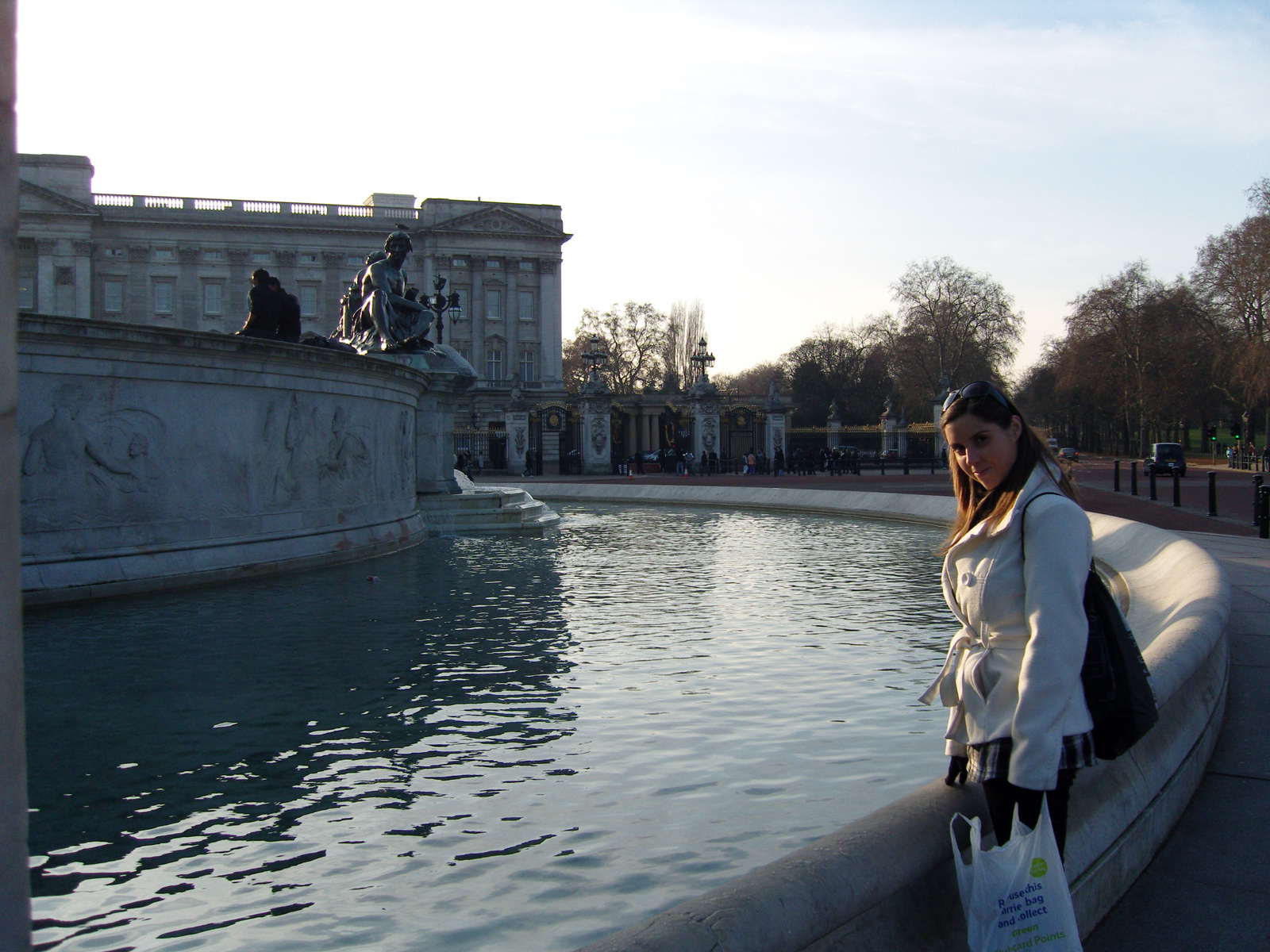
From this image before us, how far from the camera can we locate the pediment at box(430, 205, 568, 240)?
7919cm

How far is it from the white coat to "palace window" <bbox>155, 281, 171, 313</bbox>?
8089cm

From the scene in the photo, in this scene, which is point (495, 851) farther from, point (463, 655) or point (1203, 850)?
point (463, 655)

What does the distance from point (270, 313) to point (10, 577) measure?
41.2 ft

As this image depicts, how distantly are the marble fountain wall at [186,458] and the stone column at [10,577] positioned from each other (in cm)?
783

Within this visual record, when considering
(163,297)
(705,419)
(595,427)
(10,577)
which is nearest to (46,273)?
(163,297)

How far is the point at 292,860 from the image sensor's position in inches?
157

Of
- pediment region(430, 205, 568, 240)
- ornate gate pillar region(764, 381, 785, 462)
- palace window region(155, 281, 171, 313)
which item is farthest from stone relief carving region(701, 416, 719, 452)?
palace window region(155, 281, 171, 313)

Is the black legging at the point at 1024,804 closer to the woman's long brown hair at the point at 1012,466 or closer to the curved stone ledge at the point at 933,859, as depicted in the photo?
the curved stone ledge at the point at 933,859

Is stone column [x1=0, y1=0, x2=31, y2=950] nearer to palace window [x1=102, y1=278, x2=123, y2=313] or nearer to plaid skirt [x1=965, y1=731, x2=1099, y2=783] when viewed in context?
plaid skirt [x1=965, y1=731, x2=1099, y2=783]

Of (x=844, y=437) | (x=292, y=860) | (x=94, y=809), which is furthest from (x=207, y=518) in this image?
(x=844, y=437)

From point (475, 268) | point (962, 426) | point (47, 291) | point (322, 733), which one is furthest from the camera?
point (475, 268)

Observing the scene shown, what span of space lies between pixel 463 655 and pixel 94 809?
3155 mm

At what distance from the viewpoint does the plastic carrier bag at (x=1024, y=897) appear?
252cm

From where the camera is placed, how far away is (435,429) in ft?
60.4
